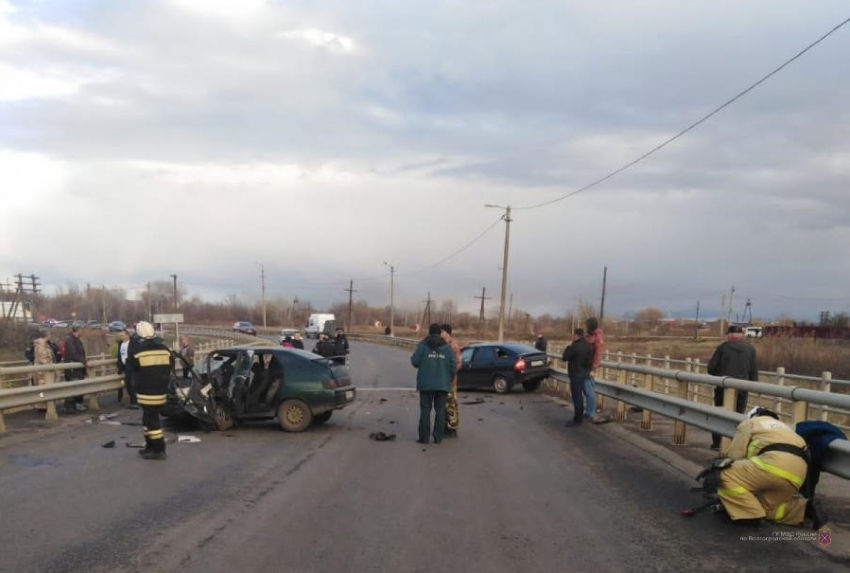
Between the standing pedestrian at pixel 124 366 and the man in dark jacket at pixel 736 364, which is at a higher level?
the man in dark jacket at pixel 736 364

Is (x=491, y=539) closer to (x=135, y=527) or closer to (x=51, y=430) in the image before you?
(x=135, y=527)

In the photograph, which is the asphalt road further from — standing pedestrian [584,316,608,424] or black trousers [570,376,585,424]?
standing pedestrian [584,316,608,424]

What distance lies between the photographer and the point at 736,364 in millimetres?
9492

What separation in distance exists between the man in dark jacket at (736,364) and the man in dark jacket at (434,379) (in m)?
3.78

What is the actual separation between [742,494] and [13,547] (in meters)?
5.59

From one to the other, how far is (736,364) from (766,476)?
4.30 metres

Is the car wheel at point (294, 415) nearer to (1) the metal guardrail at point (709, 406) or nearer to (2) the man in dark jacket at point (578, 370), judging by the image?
(2) the man in dark jacket at point (578, 370)

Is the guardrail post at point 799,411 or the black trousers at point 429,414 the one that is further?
the black trousers at point 429,414

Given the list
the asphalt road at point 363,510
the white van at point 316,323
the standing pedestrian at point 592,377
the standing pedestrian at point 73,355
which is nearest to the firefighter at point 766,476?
the asphalt road at point 363,510

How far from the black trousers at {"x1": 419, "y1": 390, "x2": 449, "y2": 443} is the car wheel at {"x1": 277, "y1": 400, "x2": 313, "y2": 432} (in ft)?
7.19

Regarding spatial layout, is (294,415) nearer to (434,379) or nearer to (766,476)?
(434,379)

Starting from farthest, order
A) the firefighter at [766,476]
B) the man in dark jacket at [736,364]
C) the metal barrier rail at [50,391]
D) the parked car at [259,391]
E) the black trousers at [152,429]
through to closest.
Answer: the parked car at [259,391] → the metal barrier rail at [50,391] → the man in dark jacket at [736,364] → the black trousers at [152,429] → the firefighter at [766,476]

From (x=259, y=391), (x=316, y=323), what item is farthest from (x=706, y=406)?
(x=316, y=323)

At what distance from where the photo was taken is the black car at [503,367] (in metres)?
20.0
